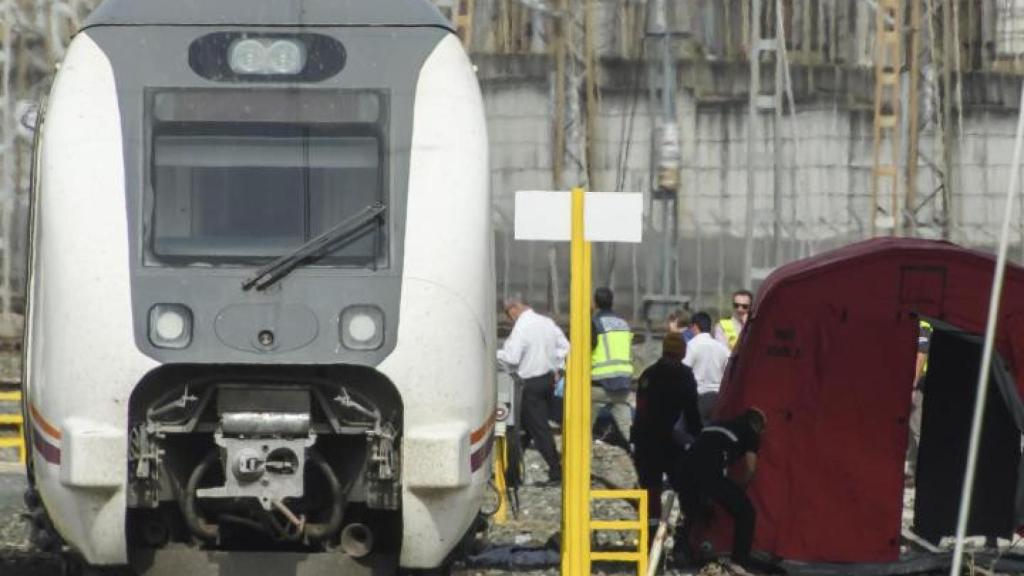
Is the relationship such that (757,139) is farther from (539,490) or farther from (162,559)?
(162,559)

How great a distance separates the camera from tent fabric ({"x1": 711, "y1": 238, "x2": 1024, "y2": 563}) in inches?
572

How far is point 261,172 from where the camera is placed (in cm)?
1148

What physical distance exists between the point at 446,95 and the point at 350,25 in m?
0.58

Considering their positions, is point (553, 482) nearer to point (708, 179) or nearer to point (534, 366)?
point (534, 366)

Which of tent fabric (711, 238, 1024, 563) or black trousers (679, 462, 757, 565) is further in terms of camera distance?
tent fabric (711, 238, 1024, 563)

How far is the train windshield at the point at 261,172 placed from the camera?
11.4 meters

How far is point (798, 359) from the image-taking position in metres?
14.6

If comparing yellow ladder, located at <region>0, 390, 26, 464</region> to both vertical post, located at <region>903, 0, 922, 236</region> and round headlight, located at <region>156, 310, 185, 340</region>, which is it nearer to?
round headlight, located at <region>156, 310, 185, 340</region>

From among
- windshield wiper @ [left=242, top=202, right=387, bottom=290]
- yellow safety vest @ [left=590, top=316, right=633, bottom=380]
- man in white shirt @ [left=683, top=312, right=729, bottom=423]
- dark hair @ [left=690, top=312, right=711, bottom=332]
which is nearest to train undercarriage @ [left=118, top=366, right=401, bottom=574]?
windshield wiper @ [left=242, top=202, right=387, bottom=290]

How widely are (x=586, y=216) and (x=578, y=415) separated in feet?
3.06

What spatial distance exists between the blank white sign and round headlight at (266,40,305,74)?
4.12 ft

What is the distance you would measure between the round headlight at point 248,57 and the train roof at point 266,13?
0.10m

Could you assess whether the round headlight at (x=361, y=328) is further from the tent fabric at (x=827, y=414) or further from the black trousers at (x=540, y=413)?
the black trousers at (x=540, y=413)

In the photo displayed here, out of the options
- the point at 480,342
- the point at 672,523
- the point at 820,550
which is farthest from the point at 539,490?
the point at 480,342
